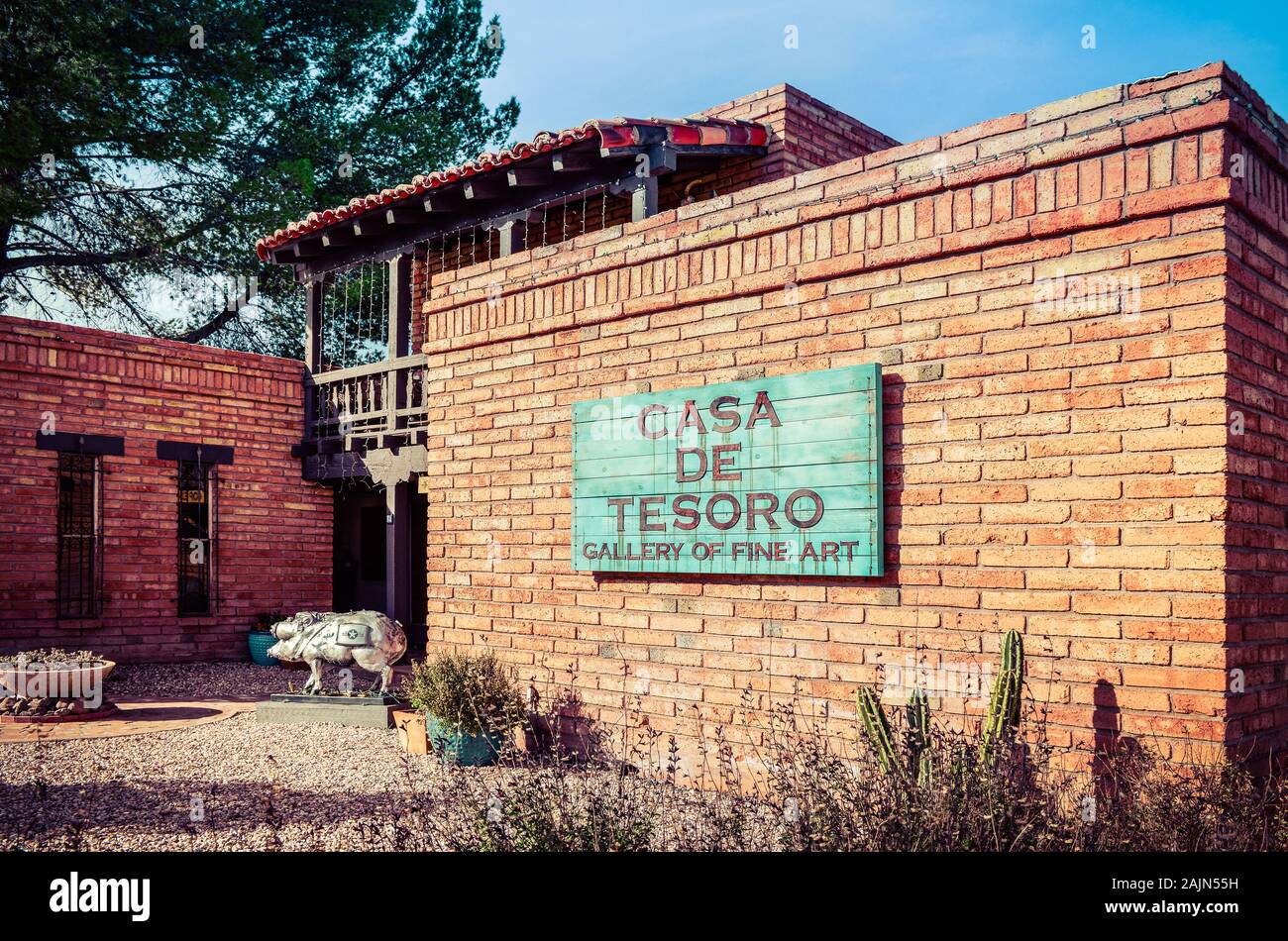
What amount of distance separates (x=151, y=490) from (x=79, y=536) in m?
0.90

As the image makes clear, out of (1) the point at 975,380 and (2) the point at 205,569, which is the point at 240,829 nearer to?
(1) the point at 975,380

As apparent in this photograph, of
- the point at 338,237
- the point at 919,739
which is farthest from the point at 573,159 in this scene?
the point at 919,739

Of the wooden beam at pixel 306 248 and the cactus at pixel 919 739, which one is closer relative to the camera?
the cactus at pixel 919 739

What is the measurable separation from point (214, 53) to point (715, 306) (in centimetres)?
1448

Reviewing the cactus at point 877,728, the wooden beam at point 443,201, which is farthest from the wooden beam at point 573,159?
the cactus at point 877,728

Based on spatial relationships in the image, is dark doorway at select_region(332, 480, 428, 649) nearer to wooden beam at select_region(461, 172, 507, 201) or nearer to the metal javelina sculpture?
wooden beam at select_region(461, 172, 507, 201)

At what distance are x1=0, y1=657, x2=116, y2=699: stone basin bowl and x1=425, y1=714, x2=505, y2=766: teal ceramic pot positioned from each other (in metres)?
4.28

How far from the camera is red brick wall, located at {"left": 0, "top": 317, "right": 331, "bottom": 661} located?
10898mm

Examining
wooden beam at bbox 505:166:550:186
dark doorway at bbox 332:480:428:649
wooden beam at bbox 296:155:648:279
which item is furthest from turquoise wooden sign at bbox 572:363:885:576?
dark doorway at bbox 332:480:428:649

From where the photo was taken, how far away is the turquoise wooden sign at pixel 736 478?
509cm

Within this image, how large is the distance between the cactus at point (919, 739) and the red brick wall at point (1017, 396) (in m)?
0.38

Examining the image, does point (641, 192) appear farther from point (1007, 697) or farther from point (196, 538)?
point (196, 538)

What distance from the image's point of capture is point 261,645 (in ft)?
40.3

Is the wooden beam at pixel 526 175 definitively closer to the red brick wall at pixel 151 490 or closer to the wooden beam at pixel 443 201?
the wooden beam at pixel 443 201
